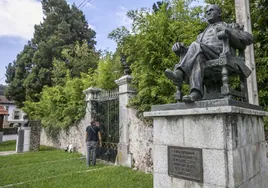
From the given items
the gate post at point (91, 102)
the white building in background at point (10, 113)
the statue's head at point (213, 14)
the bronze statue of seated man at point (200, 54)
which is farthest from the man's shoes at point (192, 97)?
the white building in background at point (10, 113)

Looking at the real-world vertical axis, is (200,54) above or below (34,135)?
above

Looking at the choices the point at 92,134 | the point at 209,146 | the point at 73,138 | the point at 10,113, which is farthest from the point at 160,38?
the point at 10,113

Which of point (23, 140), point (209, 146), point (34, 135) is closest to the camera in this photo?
→ point (209, 146)

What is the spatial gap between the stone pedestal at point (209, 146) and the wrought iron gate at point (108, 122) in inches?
151

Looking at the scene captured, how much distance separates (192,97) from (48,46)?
55.5ft

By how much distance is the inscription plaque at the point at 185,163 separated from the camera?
2412 millimetres

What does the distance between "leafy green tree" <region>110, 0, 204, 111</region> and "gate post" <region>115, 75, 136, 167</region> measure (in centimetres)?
67

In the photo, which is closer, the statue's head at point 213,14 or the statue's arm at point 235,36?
the statue's arm at point 235,36

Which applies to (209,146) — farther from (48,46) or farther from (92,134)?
(48,46)

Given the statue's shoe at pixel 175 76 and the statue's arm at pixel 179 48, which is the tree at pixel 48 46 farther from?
the statue's shoe at pixel 175 76

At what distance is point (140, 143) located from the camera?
18.3 feet

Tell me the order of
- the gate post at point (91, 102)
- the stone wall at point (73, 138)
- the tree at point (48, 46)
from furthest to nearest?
1. the tree at point (48, 46)
2. the stone wall at point (73, 138)
3. the gate post at point (91, 102)

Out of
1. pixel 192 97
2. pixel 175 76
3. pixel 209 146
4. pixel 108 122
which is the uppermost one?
pixel 175 76

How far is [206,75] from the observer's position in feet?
9.00
